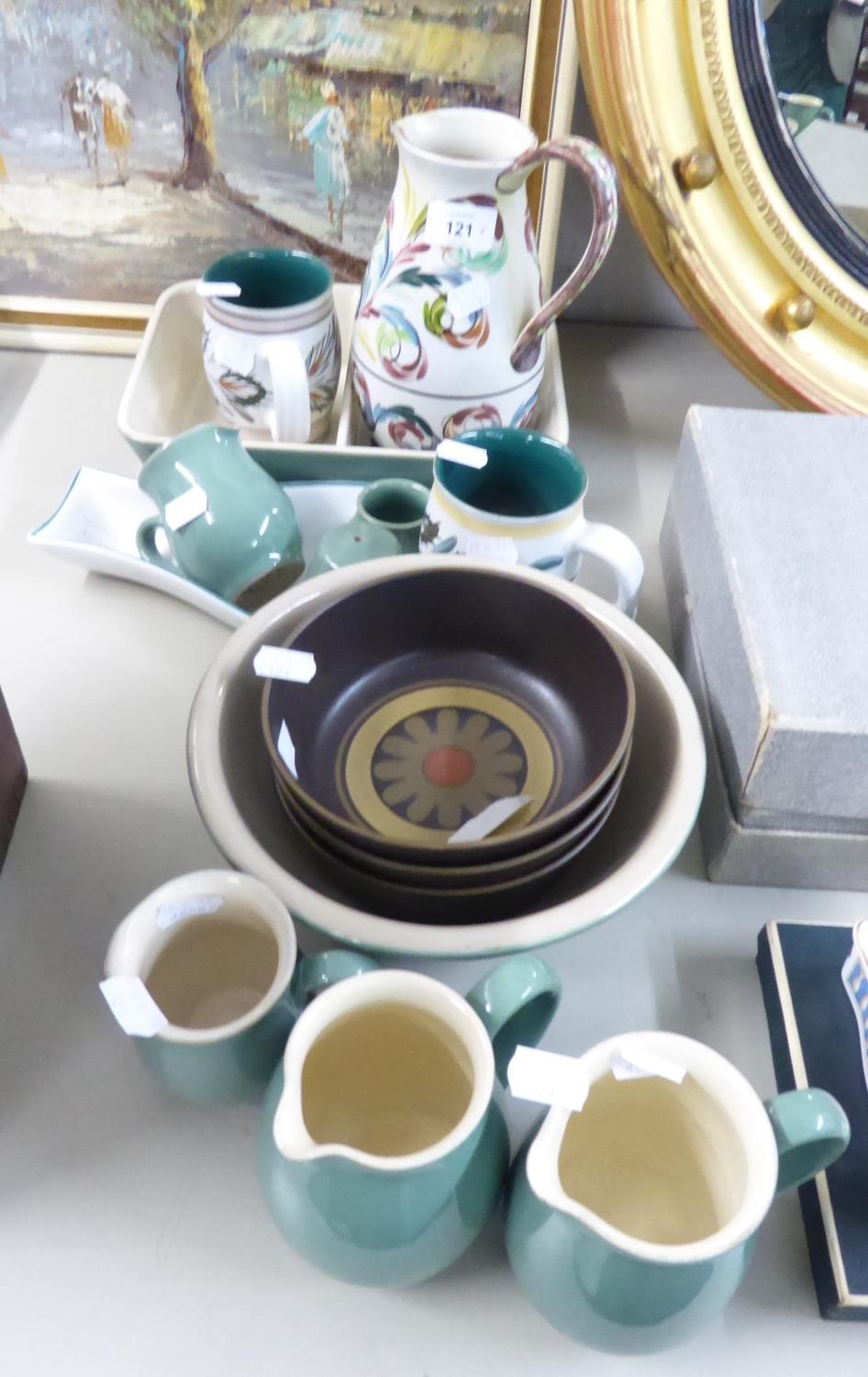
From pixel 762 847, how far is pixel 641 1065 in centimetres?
18

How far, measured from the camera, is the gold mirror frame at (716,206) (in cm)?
67

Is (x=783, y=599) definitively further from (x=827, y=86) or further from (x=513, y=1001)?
(x=827, y=86)

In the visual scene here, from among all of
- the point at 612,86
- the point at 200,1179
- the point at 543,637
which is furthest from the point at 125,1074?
the point at 612,86

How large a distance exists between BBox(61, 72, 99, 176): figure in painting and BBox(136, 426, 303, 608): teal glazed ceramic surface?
→ 1.01ft

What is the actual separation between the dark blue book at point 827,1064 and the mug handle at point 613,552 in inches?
8.0

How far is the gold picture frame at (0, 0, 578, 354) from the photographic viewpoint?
74cm

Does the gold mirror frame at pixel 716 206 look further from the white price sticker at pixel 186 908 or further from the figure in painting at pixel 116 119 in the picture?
the white price sticker at pixel 186 908

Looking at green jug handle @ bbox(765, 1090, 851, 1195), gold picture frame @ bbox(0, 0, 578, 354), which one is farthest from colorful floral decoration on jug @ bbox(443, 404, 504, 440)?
green jug handle @ bbox(765, 1090, 851, 1195)

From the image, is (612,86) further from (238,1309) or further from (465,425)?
(238,1309)

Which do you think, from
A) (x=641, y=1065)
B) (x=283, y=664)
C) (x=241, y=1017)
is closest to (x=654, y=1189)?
(x=641, y=1065)

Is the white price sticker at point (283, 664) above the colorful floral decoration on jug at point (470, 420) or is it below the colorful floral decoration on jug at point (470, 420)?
below

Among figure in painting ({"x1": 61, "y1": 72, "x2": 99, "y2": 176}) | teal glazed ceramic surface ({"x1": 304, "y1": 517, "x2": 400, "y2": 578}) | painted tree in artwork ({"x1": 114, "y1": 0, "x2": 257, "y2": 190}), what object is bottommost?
teal glazed ceramic surface ({"x1": 304, "y1": 517, "x2": 400, "y2": 578})

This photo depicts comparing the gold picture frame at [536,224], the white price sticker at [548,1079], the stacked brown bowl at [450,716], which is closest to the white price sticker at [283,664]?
the stacked brown bowl at [450,716]

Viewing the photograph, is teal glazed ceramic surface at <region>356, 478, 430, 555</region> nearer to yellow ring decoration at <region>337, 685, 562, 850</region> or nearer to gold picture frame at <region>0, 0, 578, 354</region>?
yellow ring decoration at <region>337, 685, 562, 850</region>
